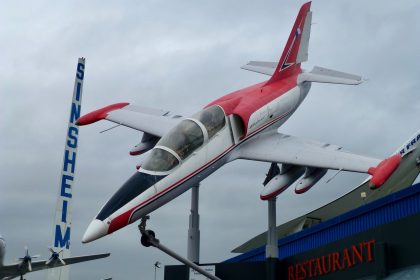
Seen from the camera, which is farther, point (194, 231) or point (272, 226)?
point (194, 231)

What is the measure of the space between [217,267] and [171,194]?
754 centimetres

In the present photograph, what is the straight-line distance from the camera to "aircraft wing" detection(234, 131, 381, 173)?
20250 millimetres

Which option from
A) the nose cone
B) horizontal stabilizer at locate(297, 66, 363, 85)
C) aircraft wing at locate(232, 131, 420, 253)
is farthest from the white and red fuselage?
aircraft wing at locate(232, 131, 420, 253)

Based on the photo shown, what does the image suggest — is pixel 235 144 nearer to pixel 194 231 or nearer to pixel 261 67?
pixel 194 231

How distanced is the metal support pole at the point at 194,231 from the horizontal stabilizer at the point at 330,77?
6.12m

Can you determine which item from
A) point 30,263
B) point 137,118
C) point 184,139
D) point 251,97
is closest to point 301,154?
point 251,97

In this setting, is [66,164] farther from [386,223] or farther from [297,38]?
[386,223]

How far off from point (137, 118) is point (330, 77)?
7.83m

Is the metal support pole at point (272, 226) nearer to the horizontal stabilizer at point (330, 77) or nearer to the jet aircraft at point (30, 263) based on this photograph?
the horizontal stabilizer at point (330, 77)

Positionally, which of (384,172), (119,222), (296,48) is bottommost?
(119,222)

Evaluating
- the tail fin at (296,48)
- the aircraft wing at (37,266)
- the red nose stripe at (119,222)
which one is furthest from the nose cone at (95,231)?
the aircraft wing at (37,266)

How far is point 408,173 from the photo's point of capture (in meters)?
32.4

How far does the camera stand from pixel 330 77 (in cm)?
2558

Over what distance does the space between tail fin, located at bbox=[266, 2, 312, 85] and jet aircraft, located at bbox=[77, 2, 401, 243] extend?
4cm
